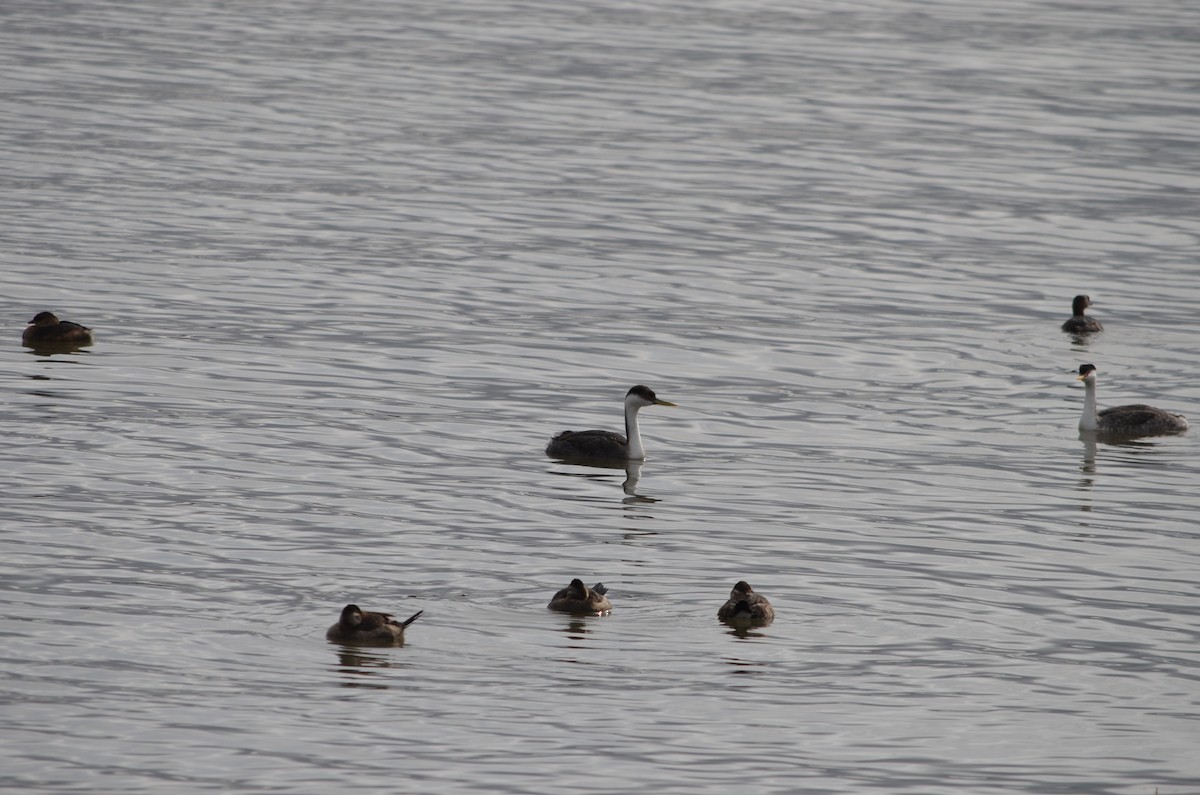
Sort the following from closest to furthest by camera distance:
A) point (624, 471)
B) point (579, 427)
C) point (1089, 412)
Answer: point (624, 471) → point (579, 427) → point (1089, 412)

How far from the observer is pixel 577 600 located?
15984mm

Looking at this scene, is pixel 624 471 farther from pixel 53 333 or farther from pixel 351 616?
pixel 53 333

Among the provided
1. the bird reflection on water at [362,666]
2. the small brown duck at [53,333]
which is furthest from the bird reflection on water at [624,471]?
the small brown duck at [53,333]

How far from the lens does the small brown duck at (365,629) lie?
1498 cm

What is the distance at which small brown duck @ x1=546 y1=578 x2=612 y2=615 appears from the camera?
1598cm

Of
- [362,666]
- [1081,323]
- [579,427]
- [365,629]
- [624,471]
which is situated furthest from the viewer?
[1081,323]

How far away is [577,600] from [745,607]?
136cm

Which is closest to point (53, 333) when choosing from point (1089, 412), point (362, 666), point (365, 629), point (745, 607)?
point (365, 629)

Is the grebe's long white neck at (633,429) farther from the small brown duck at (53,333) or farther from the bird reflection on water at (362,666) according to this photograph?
the bird reflection on water at (362,666)

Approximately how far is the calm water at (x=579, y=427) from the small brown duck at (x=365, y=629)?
14cm

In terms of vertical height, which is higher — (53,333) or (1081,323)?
(53,333)

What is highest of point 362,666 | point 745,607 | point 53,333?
point 53,333

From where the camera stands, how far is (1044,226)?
37938 millimetres

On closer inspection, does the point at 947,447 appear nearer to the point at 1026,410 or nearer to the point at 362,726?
the point at 1026,410
